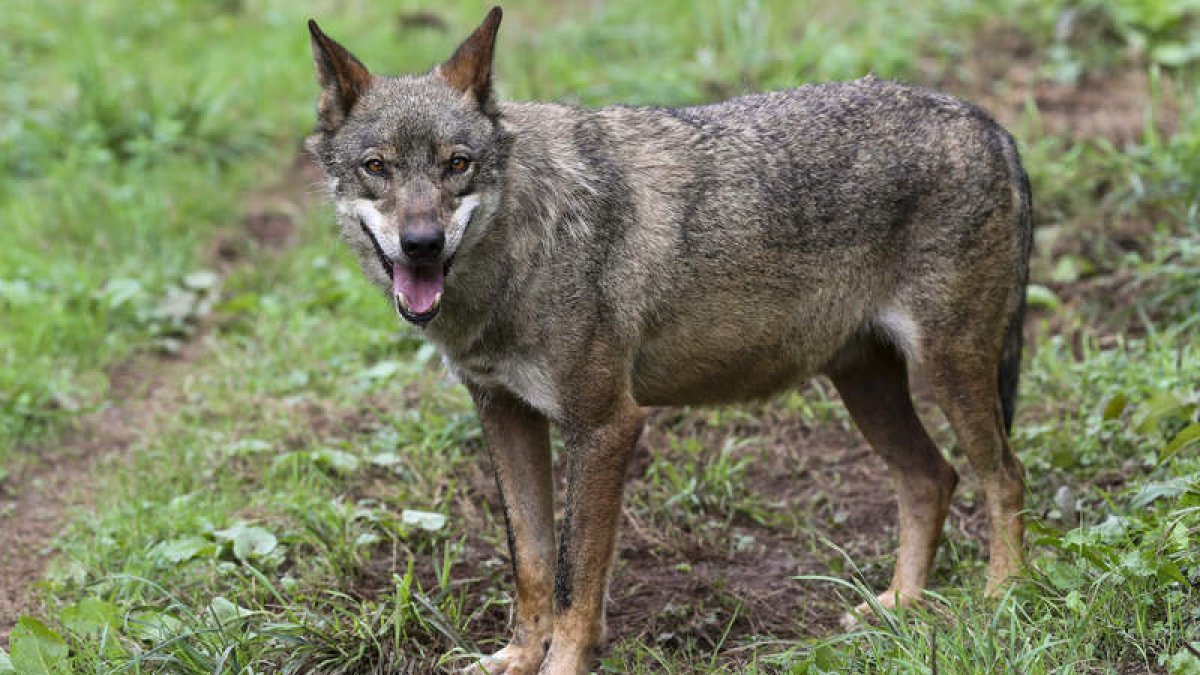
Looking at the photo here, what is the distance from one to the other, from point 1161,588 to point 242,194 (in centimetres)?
748

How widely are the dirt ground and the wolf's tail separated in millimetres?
756

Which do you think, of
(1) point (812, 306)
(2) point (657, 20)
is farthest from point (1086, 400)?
(2) point (657, 20)

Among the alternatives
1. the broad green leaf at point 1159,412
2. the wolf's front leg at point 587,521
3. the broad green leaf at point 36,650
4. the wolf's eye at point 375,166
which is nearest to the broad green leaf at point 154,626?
the broad green leaf at point 36,650

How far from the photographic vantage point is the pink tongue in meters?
Answer: 4.60

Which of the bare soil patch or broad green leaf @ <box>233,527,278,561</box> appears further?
the bare soil patch

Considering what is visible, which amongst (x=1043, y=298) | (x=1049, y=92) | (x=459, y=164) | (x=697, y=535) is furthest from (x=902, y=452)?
(x=1049, y=92)

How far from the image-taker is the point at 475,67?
4.95 m

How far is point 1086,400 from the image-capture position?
6828mm

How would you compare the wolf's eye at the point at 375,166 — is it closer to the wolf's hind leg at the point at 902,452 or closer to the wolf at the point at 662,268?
the wolf at the point at 662,268

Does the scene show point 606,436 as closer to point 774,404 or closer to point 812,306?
point 812,306

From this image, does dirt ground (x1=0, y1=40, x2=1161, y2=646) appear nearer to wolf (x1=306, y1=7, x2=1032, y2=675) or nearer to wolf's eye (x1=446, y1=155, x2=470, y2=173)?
wolf (x1=306, y1=7, x2=1032, y2=675)

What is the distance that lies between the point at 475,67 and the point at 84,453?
11.9 feet

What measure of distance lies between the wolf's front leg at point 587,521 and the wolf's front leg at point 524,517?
25 cm

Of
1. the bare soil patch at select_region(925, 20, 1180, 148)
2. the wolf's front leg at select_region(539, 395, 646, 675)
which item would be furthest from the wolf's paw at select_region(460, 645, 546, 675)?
the bare soil patch at select_region(925, 20, 1180, 148)
